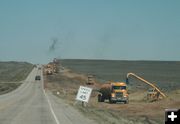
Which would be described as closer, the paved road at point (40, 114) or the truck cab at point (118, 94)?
the paved road at point (40, 114)

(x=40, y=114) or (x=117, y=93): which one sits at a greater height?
(x=117, y=93)

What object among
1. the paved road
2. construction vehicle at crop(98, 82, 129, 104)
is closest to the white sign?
the paved road

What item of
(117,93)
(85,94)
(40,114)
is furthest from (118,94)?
(40,114)

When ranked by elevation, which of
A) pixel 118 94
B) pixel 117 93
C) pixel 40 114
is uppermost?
pixel 117 93

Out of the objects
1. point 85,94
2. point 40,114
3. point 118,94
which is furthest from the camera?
point 118,94

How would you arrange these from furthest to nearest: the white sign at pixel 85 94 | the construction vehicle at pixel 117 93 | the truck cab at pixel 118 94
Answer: the construction vehicle at pixel 117 93
the truck cab at pixel 118 94
the white sign at pixel 85 94

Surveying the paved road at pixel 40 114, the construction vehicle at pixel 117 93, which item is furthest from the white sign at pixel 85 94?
the construction vehicle at pixel 117 93

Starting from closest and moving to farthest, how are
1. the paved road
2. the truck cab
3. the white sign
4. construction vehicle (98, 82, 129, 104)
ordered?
the paved road < the white sign < the truck cab < construction vehicle (98, 82, 129, 104)

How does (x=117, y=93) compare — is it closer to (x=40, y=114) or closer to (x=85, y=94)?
(x=85, y=94)

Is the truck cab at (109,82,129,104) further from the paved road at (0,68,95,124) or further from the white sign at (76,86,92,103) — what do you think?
the white sign at (76,86,92,103)

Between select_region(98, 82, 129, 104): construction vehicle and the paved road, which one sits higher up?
select_region(98, 82, 129, 104): construction vehicle

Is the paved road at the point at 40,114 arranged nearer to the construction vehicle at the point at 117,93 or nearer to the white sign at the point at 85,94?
the white sign at the point at 85,94

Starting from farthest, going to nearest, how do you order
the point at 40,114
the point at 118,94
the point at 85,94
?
the point at 118,94 < the point at 85,94 < the point at 40,114

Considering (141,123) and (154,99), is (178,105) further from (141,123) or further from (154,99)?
(141,123)
